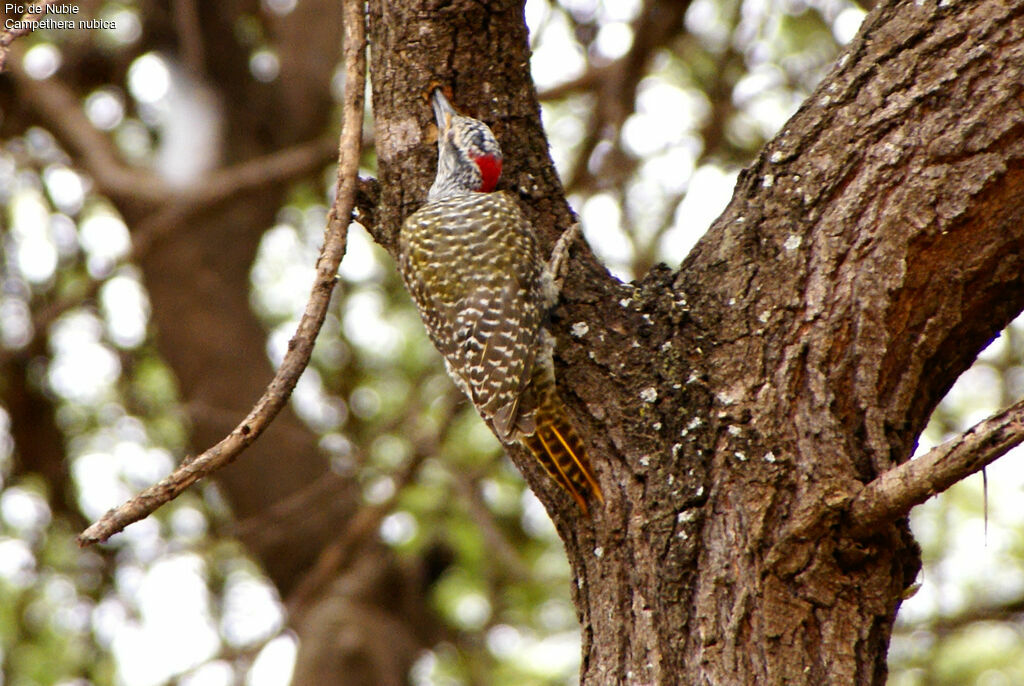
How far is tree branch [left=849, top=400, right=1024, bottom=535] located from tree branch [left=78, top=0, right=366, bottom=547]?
116cm

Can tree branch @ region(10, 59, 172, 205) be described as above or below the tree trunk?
above

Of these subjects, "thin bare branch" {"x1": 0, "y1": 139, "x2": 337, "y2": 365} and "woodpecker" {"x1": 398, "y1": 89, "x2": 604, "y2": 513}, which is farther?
"thin bare branch" {"x1": 0, "y1": 139, "x2": 337, "y2": 365}

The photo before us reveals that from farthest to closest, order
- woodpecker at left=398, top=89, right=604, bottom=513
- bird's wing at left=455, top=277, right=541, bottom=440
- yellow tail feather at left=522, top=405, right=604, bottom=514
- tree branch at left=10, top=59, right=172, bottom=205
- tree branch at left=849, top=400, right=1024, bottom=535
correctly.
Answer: tree branch at left=10, top=59, right=172, bottom=205 < bird's wing at left=455, top=277, right=541, bottom=440 < woodpecker at left=398, top=89, right=604, bottom=513 < yellow tail feather at left=522, top=405, right=604, bottom=514 < tree branch at left=849, top=400, right=1024, bottom=535

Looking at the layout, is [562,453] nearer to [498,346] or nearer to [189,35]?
[498,346]

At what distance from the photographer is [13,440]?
8.23 metres

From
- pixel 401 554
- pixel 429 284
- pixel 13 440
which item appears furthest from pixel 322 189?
pixel 429 284

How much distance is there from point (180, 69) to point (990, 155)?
20.9ft

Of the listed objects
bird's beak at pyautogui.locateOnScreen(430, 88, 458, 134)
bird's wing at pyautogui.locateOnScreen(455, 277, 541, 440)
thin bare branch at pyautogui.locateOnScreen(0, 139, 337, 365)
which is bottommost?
bird's wing at pyautogui.locateOnScreen(455, 277, 541, 440)

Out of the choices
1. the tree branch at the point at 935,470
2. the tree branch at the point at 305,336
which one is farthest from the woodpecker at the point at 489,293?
the tree branch at the point at 935,470

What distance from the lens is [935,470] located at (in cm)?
202

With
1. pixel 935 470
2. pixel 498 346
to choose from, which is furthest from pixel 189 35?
pixel 935 470

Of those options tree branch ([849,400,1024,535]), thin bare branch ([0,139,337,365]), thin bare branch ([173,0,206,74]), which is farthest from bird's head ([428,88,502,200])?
thin bare branch ([173,0,206,74])

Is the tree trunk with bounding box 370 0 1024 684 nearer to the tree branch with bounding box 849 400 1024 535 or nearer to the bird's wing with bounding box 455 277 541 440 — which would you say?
the tree branch with bounding box 849 400 1024 535

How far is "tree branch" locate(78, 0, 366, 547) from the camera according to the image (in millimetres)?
1924
